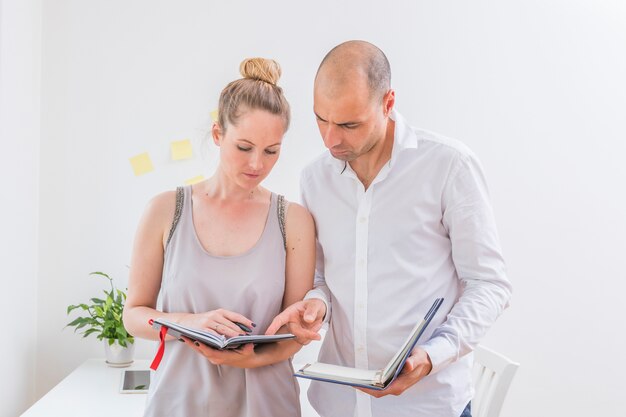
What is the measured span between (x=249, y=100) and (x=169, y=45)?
137cm

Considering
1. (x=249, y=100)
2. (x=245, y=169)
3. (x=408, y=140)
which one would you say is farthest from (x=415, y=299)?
(x=249, y=100)

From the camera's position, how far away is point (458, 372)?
1.60 metres

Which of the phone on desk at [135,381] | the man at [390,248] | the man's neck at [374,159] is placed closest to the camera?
the man at [390,248]

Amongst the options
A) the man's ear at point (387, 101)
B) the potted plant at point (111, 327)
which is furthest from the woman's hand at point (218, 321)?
the potted plant at point (111, 327)

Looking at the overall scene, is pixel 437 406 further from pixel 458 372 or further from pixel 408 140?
pixel 408 140

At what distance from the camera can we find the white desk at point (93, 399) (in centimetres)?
218

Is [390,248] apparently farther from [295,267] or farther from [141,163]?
[141,163]

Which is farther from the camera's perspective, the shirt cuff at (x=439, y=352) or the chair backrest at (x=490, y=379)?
the chair backrest at (x=490, y=379)

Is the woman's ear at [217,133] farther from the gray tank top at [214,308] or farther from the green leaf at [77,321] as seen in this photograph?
the green leaf at [77,321]

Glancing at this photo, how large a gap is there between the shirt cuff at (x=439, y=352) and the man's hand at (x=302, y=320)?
0.23 m

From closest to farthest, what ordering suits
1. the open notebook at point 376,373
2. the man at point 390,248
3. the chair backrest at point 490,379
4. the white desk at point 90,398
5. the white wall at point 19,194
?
the open notebook at point 376,373, the man at point 390,248, the chair backrest at point 490,379, the white desk at point 90,398, the white wall at point 19,194

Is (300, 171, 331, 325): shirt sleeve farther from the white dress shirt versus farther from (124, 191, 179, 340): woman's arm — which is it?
(124, 191, 179, 340): woman's arm

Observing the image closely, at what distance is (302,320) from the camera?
155cm

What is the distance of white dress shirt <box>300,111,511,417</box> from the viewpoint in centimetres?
157
